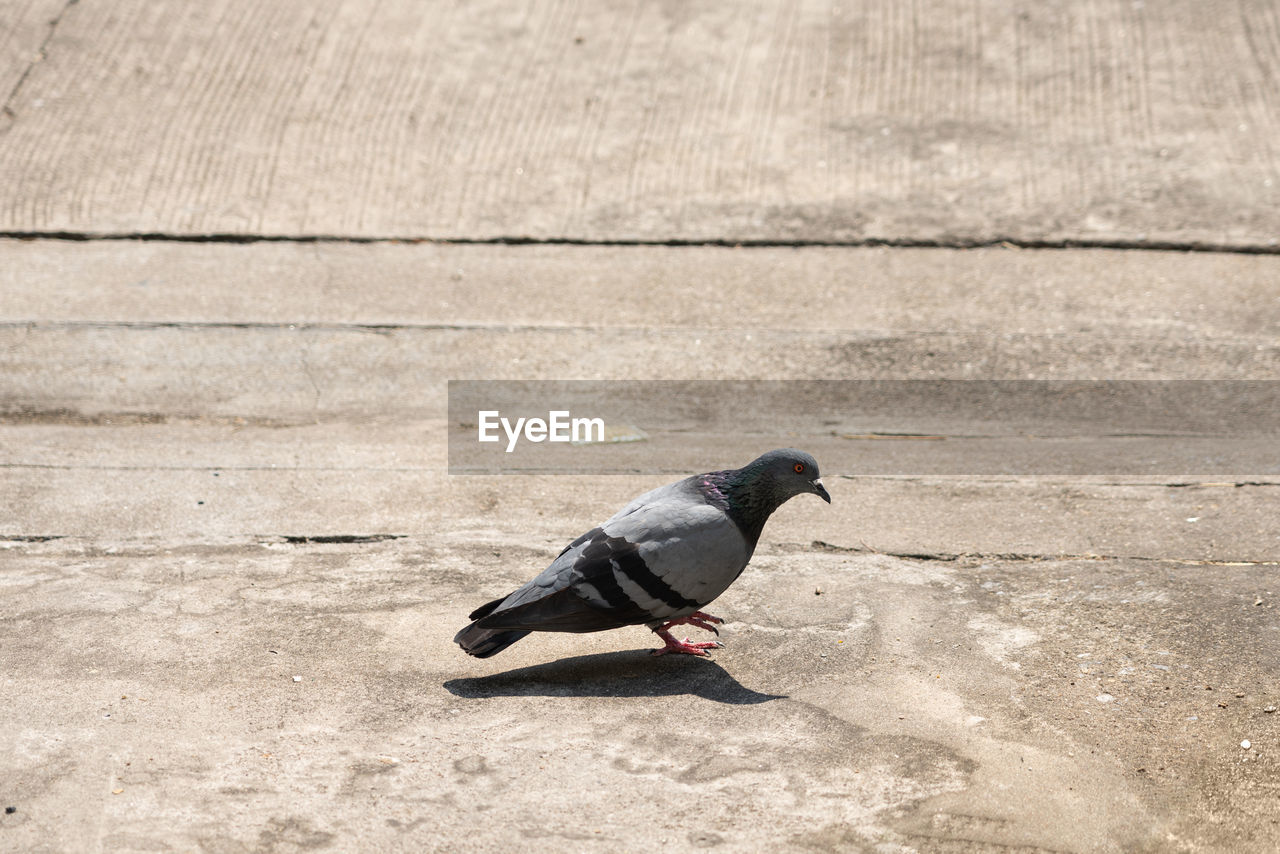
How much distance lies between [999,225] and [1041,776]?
21.7ft

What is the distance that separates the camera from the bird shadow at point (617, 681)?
4.97m

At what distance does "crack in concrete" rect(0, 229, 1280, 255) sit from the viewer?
32.4 ft

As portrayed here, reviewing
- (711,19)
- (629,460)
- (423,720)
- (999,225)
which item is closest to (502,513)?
(629,460)

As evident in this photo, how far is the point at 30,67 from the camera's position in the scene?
1161 centimetres

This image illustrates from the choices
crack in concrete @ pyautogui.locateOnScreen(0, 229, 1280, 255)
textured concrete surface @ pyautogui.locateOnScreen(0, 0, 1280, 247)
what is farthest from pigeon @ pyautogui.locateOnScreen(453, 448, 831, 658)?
textured concrete surface @ pyautogui.locateOnScreen(0, 0, 1280, 247)

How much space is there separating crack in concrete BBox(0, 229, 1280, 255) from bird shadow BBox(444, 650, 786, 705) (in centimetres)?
542

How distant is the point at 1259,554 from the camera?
6223mm

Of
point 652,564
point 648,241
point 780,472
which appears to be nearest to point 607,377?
point 648,241

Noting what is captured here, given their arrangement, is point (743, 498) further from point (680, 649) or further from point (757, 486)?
point (680, 649)

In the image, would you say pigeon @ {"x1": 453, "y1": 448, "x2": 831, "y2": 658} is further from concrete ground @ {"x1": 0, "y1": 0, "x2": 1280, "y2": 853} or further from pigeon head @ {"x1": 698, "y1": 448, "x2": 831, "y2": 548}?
concrete ground @ {"x1": 0, "y1": 0, "x2": 1280, "y2": 853}

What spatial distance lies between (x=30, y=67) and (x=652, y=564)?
32.5ft

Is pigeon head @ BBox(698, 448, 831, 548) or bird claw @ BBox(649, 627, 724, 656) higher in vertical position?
pigeon head @ BBox(698, 448, 831, 548)

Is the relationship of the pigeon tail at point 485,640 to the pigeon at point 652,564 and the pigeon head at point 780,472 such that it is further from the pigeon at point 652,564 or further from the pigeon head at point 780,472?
the pigeon head at point 780,472

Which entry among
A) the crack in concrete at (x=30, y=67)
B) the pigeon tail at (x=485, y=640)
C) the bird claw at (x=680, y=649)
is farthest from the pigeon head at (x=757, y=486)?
the crack in concrete at (x=30, y=67)
